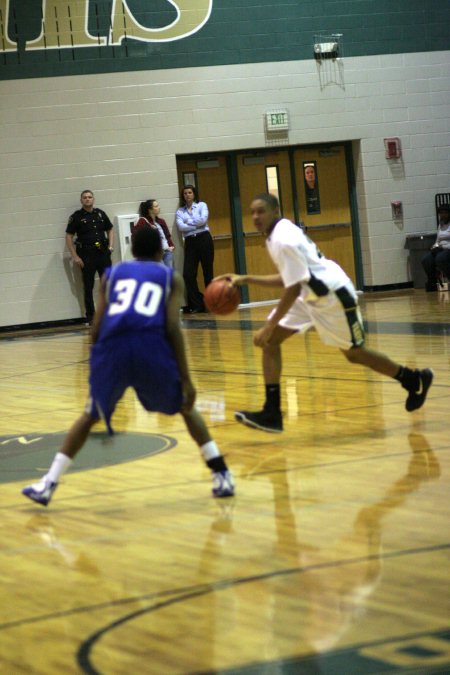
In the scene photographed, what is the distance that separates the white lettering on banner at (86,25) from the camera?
16.3 meters

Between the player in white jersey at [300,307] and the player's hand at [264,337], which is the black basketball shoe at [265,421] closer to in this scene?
the player in white jersey at [300,307]

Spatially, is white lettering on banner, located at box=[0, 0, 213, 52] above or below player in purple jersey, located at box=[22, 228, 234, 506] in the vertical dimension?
above

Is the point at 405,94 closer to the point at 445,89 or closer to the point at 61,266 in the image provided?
the point at 445,89

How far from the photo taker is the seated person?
16.7 m

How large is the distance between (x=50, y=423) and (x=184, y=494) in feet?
8.60

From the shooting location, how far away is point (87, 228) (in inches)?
638

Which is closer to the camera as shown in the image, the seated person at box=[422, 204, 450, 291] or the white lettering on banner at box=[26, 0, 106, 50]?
the white lettering on banner at box=[26, 0, 106, 50]

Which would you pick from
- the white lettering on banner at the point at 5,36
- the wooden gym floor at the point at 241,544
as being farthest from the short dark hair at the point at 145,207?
the wooden gym floor at the point at 241,544

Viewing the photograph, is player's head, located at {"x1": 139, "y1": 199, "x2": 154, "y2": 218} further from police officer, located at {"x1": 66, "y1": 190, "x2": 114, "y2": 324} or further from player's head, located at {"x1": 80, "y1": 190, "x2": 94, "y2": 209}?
player's head, located at {"x1": 80, "y1": 190, "x2": 94, "y2": 209}

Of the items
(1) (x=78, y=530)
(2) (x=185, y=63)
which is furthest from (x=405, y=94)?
(1) (x=78, y=530)

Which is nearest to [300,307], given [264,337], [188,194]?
[264,337]

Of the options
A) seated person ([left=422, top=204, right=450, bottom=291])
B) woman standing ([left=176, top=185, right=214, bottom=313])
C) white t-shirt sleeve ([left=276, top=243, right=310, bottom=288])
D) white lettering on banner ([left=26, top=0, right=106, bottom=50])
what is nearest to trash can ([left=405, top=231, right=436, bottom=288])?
seated person ([left=422, top=204, right=450, bottom=291])

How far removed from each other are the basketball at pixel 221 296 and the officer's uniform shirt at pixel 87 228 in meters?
9.63

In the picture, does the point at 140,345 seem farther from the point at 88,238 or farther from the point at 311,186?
the point at 311,186
